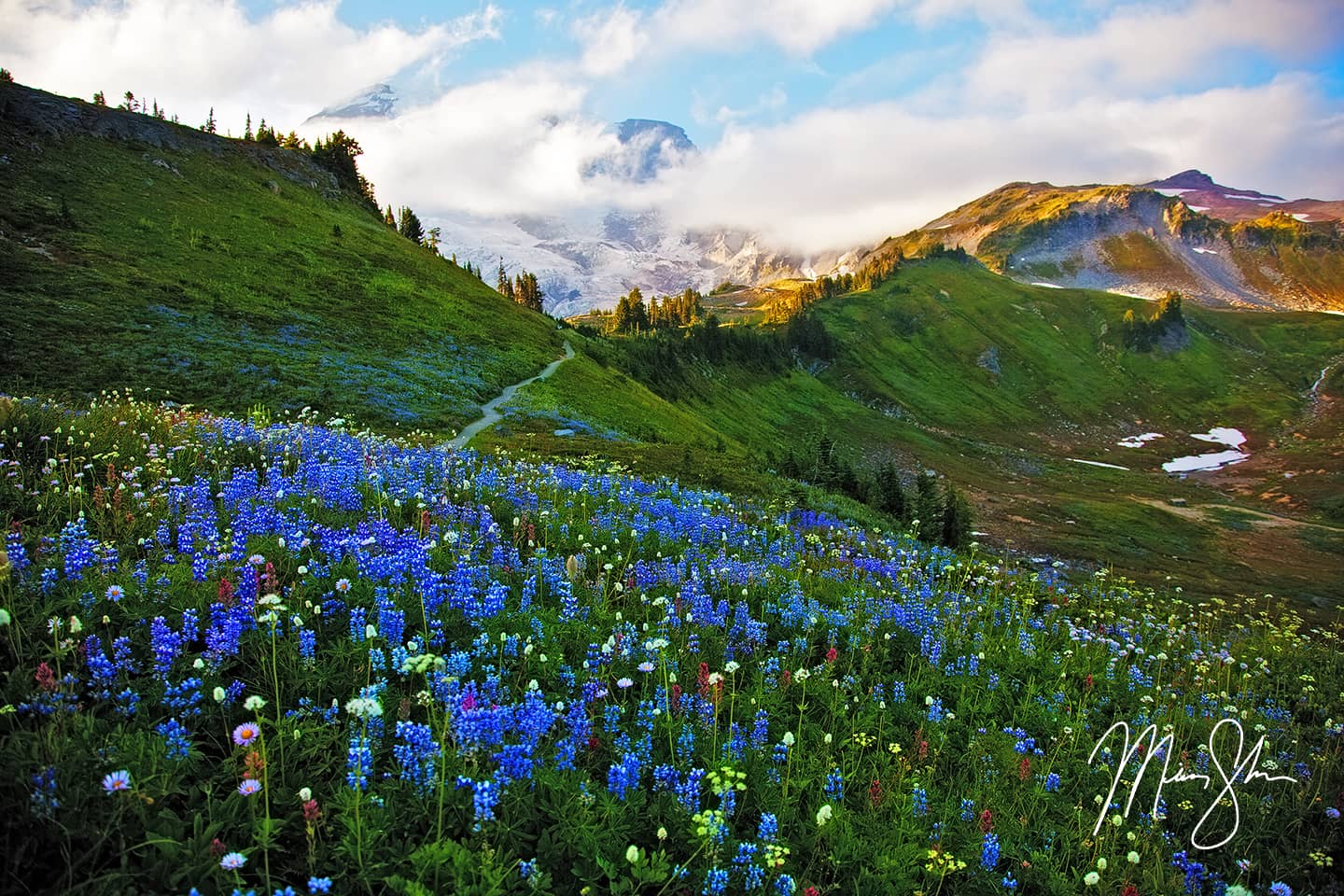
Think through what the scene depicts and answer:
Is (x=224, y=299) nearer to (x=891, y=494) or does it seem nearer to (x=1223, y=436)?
(x=891, y=494)

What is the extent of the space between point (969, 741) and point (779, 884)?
326 cm

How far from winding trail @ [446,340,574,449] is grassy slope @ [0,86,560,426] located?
3.37 feet

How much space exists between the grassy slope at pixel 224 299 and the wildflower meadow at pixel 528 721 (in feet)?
83.1

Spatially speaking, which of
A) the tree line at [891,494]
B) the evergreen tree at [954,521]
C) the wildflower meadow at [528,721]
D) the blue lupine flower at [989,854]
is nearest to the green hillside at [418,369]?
the tree line at [891,494]

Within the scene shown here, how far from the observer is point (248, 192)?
67.4m

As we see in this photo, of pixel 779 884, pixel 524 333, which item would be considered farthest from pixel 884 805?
pixel 524 333

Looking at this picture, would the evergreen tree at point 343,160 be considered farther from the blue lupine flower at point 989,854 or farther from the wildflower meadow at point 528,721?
the blue lupine flower at point 989,854

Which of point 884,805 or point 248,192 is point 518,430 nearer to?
point 884,805

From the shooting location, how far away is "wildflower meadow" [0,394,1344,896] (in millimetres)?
3559

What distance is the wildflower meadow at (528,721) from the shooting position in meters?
3.56

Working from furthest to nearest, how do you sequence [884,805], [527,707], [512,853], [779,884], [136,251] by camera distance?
[136,251], [884,805], [527,707], [779,884], [512,853]

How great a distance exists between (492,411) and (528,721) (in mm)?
35549
